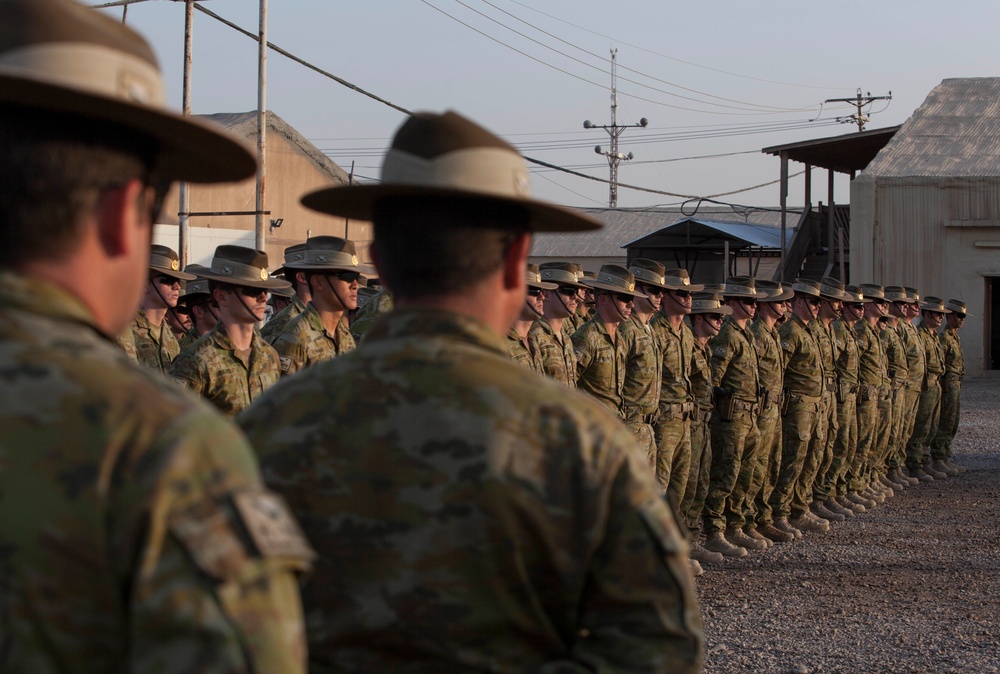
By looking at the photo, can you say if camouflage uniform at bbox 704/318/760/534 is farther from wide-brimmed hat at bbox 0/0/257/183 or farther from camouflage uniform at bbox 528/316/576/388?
wide-brimmed hat at bbox 0/0/257/183

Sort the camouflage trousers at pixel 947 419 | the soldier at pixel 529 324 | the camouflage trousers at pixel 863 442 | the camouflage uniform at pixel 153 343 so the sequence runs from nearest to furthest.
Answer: the camouflage uniform at pixel 153 343
the soldier at pixel 529 324
the camouflage trousers at pixel 863 442
the camouflage trousers at pixel 947 419

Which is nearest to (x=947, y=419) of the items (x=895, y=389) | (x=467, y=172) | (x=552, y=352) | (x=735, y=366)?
(x=895, y=389)

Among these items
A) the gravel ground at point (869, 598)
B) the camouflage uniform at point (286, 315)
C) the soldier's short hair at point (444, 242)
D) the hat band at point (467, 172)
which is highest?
the hat band at point (467, 172)

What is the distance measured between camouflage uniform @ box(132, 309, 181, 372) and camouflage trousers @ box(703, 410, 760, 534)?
4550mm

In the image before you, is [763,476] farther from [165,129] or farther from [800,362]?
[165,129]

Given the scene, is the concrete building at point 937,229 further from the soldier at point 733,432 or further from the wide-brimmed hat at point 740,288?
the soldier at point 733,432

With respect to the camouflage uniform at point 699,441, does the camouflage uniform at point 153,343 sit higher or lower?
higher

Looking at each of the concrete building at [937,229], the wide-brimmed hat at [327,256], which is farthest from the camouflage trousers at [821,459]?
the concrete building at [937,229]

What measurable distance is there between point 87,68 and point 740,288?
988 centimetres

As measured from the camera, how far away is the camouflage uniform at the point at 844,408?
1265cm

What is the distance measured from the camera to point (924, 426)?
15812 millimetres

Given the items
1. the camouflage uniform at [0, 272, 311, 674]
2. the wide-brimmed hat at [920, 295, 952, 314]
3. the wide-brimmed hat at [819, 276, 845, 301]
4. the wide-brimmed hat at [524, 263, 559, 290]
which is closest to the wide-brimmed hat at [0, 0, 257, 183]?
the camouflage uniform at [0, 272, 311, 674]

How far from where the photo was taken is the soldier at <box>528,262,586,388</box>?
8.30 metres

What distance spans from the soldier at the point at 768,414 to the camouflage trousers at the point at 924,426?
5.06 meters
